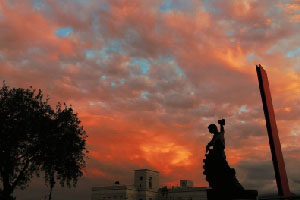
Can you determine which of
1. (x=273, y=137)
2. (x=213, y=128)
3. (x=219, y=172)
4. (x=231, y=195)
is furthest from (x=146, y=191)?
(x=231, y=195)

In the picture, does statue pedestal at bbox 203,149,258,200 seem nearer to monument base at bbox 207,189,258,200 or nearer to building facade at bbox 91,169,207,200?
monument base at bbox 207,189,258,200

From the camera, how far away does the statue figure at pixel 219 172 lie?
1369 centimetres

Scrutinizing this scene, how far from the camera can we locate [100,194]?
9150 cm

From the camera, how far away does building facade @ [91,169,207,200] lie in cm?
8544

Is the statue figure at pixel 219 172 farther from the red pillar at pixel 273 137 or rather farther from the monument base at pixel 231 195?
the red pillar at pixel 273 137

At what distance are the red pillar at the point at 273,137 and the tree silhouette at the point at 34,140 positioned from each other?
74.4ft

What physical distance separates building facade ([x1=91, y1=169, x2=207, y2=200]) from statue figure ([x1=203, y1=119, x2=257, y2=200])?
238 feet

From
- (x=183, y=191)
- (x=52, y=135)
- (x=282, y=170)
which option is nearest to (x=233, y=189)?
(x=282, y=170)

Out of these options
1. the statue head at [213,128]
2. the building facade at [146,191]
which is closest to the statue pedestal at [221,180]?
the statue head at [213,128]

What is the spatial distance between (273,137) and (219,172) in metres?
3.17

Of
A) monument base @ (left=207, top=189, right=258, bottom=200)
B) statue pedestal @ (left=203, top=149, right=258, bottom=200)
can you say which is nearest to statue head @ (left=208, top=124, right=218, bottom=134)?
statue pedestal @ (left=203, top=149, right=258, bottom=200)

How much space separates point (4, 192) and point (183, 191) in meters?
64.4

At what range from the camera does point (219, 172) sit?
14438 mm

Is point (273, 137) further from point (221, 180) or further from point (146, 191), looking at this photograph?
point (146, 191)
